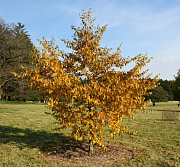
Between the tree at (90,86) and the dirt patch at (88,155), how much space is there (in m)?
0.44

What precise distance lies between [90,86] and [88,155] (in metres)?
2.43

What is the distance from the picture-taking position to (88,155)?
6602 mm

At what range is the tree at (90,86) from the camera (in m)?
5.57

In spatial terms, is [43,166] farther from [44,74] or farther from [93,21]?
[93,21]

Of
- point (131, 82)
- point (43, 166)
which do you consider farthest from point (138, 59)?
point (43, 166)

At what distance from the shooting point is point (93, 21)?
6727mm

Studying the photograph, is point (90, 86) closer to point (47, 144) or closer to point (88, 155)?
point (88, 155)

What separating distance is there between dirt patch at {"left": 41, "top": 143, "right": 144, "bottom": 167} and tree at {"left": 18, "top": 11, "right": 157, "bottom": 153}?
17.2 inches

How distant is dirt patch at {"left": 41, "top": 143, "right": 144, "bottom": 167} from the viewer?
19.4ft

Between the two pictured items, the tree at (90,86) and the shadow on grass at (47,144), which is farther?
the shadow on grass at (47,144)

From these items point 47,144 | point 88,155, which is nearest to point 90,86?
point 88,155

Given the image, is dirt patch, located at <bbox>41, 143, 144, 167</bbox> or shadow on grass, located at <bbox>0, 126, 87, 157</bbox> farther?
shadow on grass, located at <bbox>0, 126, 87, 157</bbox>

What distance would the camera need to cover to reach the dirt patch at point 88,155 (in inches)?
232

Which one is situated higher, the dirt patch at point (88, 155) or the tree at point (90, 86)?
the tree at point (90, 86)
